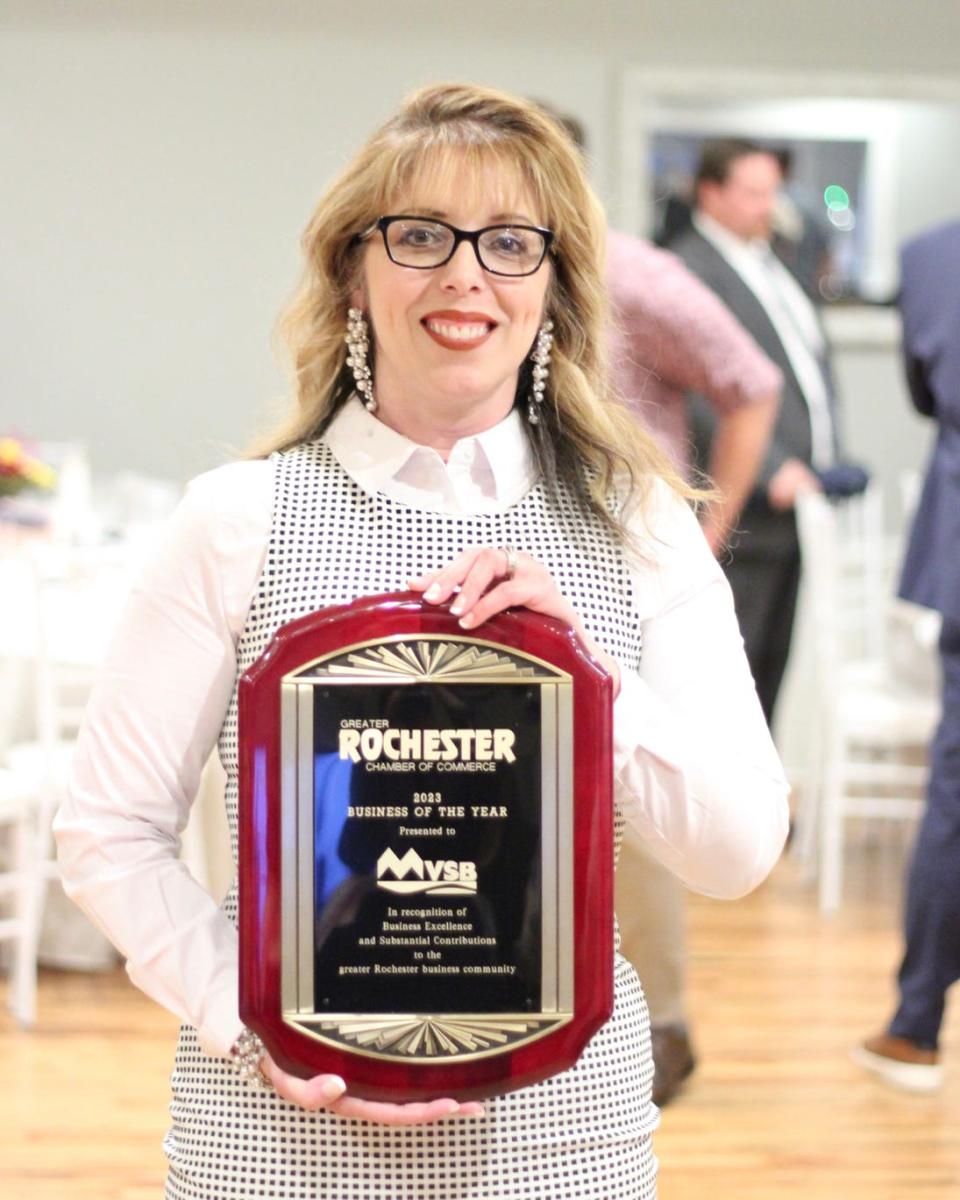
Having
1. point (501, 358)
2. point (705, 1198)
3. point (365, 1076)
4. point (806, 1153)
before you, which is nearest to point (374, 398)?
point (501, 358)

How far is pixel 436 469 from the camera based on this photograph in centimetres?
135

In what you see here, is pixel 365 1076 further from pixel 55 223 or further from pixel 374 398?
pixel 55 223

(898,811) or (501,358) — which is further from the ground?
(501,358)

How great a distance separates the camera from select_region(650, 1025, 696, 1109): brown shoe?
3.06 m

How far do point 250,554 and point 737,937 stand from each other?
3.32m

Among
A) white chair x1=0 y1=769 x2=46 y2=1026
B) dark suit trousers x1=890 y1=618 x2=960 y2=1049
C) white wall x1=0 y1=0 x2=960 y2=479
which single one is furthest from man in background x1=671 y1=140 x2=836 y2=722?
white chair x1=0 y1=769 x2=46 y2=1026

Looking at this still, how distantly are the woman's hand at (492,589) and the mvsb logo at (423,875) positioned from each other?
0.48 ft

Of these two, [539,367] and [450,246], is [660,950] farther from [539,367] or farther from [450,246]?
[450,246]

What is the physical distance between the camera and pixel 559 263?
1.40 meters

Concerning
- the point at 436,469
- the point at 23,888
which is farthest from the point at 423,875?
the point at 23,888

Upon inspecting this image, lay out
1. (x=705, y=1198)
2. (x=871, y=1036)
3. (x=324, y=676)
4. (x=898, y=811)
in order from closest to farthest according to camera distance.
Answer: (x=324, y=676)
(x=705, y=1198)
(x=871, y=1036)
(x=898, y=811)

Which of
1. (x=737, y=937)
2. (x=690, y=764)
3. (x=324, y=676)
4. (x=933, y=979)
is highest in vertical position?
(x=324, y=676)

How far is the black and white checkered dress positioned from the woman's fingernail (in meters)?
0.14

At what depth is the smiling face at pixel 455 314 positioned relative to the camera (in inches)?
50.8
